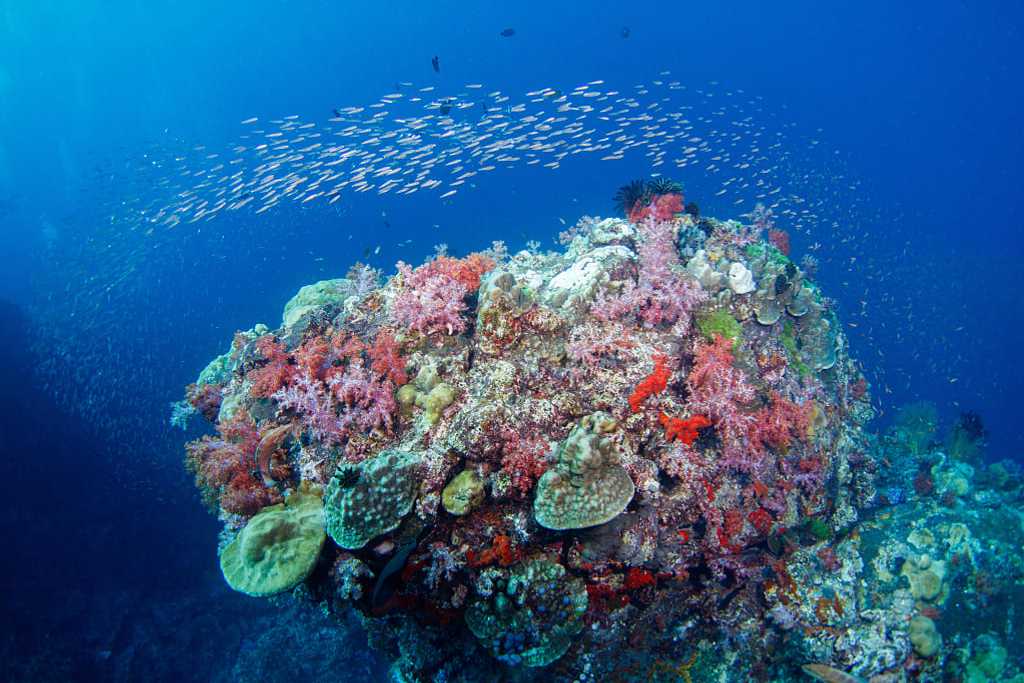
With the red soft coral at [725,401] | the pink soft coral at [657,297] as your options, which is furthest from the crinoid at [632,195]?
the red soft coral at [725,401]

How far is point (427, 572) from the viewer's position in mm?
4641

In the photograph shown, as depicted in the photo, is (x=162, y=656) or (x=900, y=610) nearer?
(x=900, y=610)

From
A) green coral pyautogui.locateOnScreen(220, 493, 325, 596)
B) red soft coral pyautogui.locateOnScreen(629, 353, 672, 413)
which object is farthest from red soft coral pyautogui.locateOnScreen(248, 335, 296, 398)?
red soft coral pyautogui.locateOnScreen(629, 353, 672, 413)

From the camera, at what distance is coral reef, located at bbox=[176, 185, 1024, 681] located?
4664 mm

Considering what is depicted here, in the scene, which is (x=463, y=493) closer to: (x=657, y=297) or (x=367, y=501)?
(x=367, y=501)

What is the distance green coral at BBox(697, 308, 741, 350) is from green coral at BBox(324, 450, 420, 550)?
15.0ft

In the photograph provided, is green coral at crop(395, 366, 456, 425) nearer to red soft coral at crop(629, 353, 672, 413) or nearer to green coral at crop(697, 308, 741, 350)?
red soft coral at crop(629, 353, 672, 413)

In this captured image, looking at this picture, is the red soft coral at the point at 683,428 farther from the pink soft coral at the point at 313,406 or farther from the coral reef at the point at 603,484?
the pink soft coral at the point at 313,406

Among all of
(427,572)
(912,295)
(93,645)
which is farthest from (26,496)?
(912,295)

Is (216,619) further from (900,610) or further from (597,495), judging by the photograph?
(900,610)

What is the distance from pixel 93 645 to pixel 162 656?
2.31m

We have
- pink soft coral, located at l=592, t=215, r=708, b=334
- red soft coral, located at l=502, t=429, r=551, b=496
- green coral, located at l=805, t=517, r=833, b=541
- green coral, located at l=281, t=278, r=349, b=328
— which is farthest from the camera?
green coral, located at l=281, t=278, r=349, b=328

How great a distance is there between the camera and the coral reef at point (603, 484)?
466 cm

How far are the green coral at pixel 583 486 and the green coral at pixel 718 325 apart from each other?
113 inches
